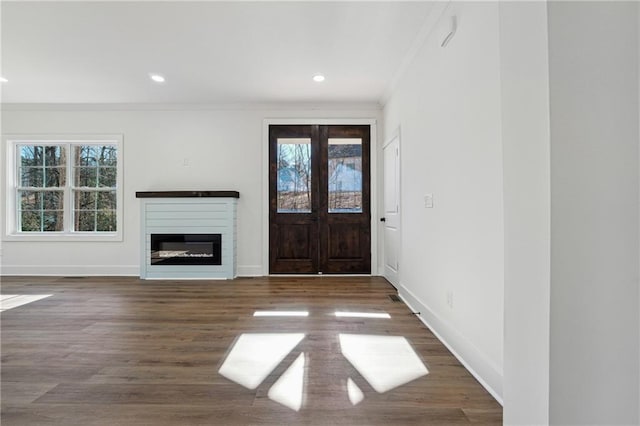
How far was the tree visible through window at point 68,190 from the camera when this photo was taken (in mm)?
5062

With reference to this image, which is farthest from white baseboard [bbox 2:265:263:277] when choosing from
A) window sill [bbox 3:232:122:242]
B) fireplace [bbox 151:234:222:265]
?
fireplace [bbox 151:234:222:265]

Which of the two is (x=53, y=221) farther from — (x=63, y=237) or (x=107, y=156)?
(x=107, y=156)

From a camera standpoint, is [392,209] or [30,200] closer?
[392,209]

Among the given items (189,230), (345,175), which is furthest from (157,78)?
(345,175)

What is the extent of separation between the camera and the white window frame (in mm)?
4949

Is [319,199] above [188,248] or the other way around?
above

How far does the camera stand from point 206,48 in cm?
318

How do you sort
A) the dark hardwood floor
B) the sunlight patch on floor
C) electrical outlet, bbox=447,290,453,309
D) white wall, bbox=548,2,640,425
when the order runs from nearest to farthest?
white wall, bbox=548,2,640,425
the dark hardwood floor
electrical outlet, bbox=447,290,453,309
the sunlight patch on floor

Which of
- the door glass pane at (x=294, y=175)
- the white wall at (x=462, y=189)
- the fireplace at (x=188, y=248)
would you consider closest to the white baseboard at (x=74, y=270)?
the fireplace at (x=188, y=248)

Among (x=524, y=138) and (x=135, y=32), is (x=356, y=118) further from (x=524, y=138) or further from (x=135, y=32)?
(x=524, y=138)

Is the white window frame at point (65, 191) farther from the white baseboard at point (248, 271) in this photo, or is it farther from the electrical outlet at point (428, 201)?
the electrical outlet at point (428, 201)

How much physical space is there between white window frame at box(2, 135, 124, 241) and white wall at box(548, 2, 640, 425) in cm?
560

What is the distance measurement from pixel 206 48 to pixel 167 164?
7.69 feet

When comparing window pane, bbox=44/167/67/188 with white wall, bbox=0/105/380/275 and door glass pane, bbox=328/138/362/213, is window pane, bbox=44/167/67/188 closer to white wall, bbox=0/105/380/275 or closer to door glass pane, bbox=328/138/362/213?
white wall, bbox=0/105/380/275
